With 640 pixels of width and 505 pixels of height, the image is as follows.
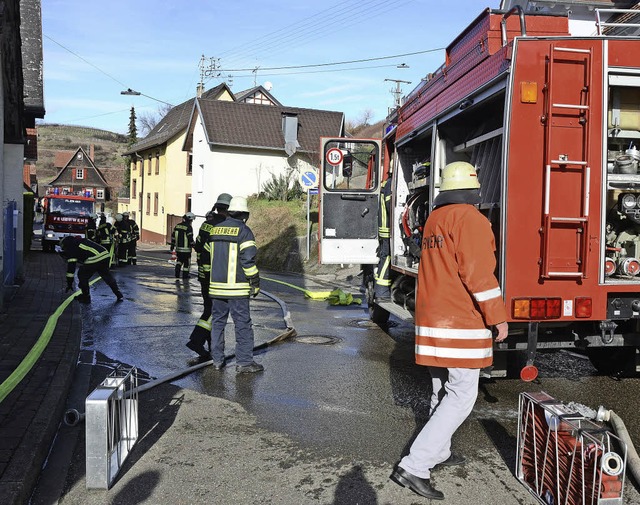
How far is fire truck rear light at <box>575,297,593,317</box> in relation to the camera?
4996 millimetres

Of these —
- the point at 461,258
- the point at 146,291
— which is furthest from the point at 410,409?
the point at 146,291

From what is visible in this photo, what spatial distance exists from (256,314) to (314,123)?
2758 centimetres

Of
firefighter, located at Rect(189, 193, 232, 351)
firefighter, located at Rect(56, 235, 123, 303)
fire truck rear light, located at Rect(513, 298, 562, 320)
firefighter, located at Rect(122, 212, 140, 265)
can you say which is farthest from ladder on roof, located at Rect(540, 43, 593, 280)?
firefighter, located at Rect(122, 212, 140, 265)

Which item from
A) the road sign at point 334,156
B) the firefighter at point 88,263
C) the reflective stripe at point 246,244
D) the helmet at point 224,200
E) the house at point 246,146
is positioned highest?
the house at point 246,146

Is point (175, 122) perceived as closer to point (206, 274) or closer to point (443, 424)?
point (206, 274)

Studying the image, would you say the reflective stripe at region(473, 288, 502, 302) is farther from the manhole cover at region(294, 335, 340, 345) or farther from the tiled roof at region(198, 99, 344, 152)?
the tiled roof at region(198, 99, 344, 152)

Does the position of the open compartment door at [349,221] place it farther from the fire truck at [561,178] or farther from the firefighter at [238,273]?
the fire truck at [561,178]

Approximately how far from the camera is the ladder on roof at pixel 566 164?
16.1 ft

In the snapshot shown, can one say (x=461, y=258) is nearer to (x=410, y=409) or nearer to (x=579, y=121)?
(x=579, y=121)

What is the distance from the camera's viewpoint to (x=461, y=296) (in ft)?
13.1

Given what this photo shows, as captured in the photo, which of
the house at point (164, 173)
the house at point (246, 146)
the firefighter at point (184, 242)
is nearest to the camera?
the firefighter at point (184, 242)

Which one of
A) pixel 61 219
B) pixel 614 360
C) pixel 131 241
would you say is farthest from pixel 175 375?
pixel 61 219

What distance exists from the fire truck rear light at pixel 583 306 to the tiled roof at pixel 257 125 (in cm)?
3084

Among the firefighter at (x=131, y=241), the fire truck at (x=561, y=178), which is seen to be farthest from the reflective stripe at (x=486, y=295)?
the firefighter at (x=131, y=241)
